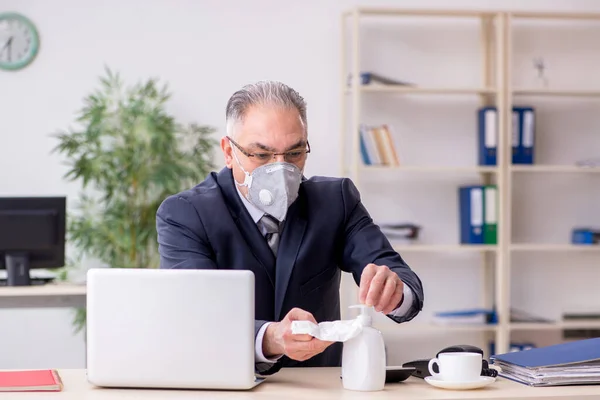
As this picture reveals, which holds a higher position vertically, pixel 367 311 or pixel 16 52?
pixel 16 52

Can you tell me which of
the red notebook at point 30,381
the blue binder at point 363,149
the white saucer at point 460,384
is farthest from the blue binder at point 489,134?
the red notebook at point 30,381

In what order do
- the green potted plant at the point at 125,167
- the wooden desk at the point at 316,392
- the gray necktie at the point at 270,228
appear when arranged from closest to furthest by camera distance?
the wooden desk at the point at 316,392 < the gray necktie at the point at 270,228 < the green potted plant at the point at 125,167

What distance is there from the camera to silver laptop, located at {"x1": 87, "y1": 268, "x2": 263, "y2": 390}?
5.25 feet

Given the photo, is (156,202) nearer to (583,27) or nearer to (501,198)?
(501,198)

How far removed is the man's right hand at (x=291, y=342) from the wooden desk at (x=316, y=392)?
69 millimetres

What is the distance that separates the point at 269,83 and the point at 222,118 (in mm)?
2867

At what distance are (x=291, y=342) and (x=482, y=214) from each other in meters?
3.36

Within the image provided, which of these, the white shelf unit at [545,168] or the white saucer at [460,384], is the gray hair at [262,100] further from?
the white shelf unit at [545,168]

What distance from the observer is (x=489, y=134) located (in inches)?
190

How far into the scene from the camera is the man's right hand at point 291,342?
1648 mm

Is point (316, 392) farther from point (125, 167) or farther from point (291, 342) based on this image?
point (125, 167)

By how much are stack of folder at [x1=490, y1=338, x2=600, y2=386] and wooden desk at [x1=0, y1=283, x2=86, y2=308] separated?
2.70 metres

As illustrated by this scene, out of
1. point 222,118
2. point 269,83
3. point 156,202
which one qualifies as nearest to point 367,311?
point 269,83

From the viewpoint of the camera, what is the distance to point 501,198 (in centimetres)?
479
